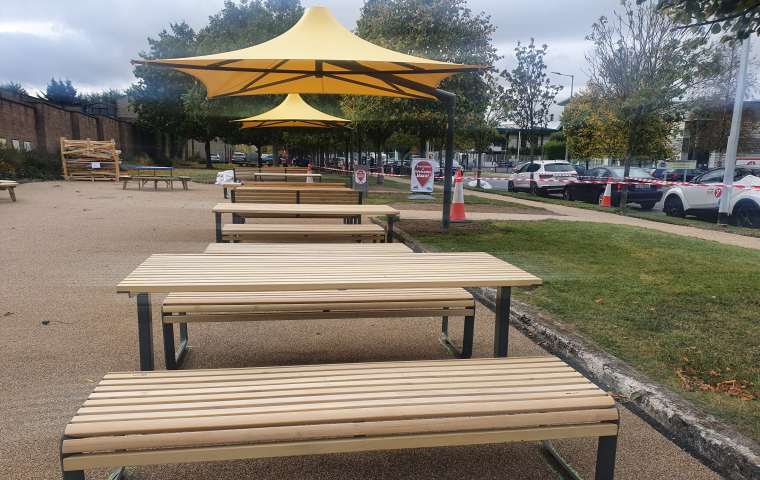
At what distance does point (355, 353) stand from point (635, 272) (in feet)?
13.6

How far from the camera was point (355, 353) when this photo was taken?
4.01 meters

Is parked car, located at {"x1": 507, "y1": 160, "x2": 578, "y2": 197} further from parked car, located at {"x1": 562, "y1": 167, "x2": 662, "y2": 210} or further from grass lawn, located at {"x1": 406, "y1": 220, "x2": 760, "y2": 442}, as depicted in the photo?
grass lawn, located at {"x1": 406, "y1": 220, "x2": 760, "y2": 442}

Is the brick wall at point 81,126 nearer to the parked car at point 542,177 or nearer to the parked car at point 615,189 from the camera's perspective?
the parked car at point 542,177

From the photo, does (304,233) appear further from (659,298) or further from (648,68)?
(648,68)

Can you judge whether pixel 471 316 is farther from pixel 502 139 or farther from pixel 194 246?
pixel 502 139

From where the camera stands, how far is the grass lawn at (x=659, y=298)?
3383 millimetres

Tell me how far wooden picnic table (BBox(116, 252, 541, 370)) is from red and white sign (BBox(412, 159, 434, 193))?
471 inches

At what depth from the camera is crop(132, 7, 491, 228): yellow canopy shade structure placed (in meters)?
6.00

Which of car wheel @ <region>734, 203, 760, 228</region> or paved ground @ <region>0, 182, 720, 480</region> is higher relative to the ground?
car wheel @ <region>734, 203, 760, 228</region>

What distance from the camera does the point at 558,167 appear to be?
878 inches

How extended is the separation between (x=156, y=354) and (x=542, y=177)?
20.1 metres

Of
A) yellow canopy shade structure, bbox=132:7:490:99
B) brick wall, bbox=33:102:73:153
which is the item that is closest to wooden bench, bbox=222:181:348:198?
yellow canopy shade structure, bbox=132:7:490:99

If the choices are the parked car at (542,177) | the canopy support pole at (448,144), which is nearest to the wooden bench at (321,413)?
the canopy support pole at (448,144)

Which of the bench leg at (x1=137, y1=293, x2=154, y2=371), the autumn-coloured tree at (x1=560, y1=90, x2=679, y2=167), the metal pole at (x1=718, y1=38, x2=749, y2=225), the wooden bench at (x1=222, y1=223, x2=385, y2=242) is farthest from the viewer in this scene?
the autumn-coloured tree at (x1=560, y1=90, x2=679, y2=167)
